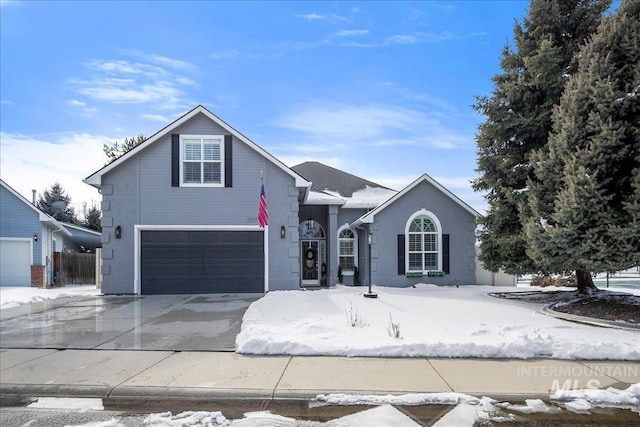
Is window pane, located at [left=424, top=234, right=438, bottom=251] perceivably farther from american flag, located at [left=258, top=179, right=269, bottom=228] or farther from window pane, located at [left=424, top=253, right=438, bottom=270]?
american flag, located at [left=258, top=179, right=269, bottom=228]

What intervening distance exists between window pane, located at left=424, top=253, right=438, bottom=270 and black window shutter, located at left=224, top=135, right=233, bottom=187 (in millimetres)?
8121

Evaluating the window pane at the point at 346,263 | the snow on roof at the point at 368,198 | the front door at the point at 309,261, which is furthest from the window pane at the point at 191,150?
the window pane at the point at 346,263

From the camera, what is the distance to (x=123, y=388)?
16.5 feet

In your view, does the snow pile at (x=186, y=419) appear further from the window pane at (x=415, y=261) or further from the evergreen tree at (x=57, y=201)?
the evergreen tree at (x=57, y=201)

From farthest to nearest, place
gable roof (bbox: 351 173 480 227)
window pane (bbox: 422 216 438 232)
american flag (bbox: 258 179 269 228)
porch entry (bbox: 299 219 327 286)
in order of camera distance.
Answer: porch entry (bbox: 299 219 327 286)
window pane (bbox: 422 216 438 232)
gable roof (bbox: 351 173 480 227)
american flag (bbox: 258 179 269 228)

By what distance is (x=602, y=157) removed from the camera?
9172mm

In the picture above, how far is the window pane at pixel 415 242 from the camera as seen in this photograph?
16.5m

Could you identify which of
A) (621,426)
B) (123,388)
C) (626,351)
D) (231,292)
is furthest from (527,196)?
(123,388)

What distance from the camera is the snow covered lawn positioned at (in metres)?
6.34

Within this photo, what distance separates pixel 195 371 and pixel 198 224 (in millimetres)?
9157

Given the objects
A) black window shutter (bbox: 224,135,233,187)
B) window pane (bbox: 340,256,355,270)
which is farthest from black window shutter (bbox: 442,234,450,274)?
black window shutter (bbox: 224,135,233,187)

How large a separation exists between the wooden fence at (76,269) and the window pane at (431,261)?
17807 millimetres

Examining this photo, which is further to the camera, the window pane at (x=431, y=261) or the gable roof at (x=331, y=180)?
the gable roof at (x=331, y=180)

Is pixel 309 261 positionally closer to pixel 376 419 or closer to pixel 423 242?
pixel 423 242
